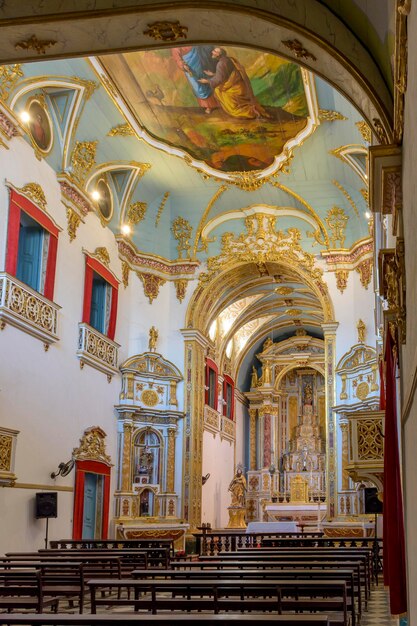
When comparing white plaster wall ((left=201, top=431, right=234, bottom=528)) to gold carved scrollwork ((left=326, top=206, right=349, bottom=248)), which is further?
white plaster wall ((left=201, top=431, right=234, bottom=528))

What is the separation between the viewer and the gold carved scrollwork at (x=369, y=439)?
1037cm

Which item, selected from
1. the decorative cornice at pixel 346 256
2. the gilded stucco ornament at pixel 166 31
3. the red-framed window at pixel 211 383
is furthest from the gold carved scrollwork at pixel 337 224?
the gilded stucco ornament at pixel 166 31

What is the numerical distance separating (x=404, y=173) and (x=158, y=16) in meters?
3.26

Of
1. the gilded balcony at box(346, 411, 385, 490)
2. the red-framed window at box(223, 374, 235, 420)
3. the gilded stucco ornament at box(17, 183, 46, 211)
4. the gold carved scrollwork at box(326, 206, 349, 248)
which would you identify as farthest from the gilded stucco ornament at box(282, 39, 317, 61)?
the red-framed window at box(223, 374, 235, 420)

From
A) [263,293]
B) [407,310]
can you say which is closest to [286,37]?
[407,310]

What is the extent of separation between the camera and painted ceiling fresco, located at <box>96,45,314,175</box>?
51.2 feet

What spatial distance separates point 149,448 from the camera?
21250 mm

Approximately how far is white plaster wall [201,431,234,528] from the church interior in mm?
184

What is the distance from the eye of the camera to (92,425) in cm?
1825

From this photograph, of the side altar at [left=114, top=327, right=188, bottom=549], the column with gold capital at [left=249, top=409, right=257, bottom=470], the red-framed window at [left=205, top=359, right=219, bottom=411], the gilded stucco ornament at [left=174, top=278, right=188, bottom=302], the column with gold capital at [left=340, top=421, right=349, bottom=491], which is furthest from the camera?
the column with gold capital at [left=249, top=409, right=257, bottom=470]

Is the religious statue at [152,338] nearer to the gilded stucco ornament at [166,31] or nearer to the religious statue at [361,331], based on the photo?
the religious statue at [361,331]

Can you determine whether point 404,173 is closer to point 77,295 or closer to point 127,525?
point 77,295

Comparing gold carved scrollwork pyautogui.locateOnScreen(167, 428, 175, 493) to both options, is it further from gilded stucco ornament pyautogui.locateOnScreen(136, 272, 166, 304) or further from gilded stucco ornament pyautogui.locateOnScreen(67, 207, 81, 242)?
gilded stucco ornament pyautogui.locateOnScreen(67, 207, 81, 242)

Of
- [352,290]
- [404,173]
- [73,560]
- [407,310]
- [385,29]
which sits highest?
[352,290]
